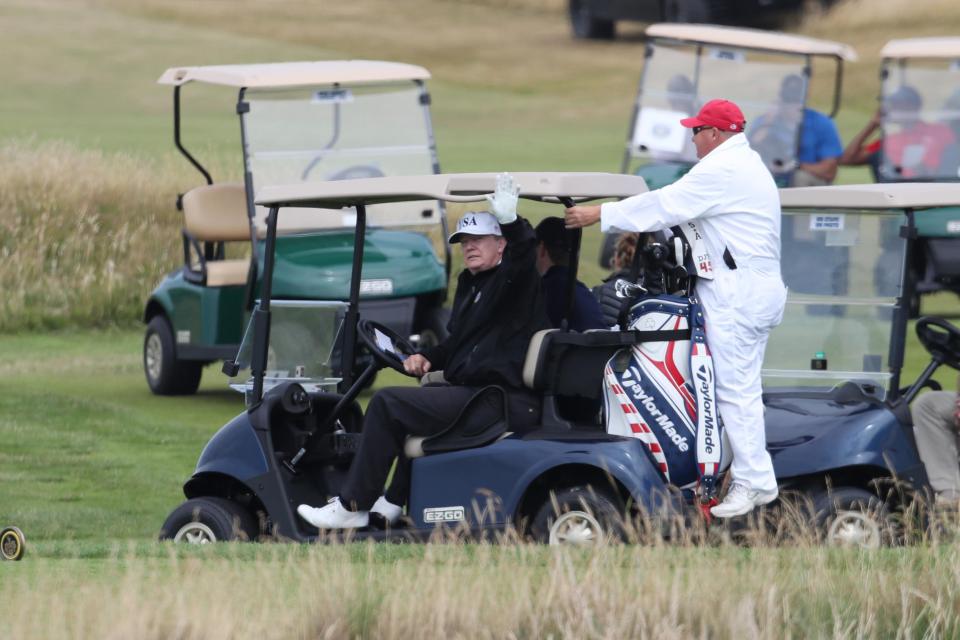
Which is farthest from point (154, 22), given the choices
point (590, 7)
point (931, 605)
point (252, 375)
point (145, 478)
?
point (931, 605)

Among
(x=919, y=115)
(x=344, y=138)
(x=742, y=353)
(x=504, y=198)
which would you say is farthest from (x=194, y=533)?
(x=919, y=115)

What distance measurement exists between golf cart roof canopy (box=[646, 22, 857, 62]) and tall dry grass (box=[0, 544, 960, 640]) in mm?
9576

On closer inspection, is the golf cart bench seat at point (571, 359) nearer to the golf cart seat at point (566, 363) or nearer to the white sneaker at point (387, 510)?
the golf cart seat at point (566, 363)

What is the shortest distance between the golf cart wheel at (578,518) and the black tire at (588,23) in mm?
26864

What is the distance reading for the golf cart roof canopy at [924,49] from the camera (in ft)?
48.4

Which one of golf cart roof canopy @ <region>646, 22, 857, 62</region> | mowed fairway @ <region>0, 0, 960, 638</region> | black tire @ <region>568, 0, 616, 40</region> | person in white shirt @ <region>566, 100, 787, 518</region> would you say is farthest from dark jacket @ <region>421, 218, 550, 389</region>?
black tire @ <region>568, 0, 616, 40</region>

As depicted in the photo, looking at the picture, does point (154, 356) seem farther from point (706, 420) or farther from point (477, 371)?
point (706, 420)

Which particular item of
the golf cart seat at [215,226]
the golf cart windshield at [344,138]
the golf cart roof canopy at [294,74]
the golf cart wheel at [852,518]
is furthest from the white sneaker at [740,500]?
the golf cart roof canopy at [294,74]

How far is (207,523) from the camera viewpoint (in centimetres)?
743

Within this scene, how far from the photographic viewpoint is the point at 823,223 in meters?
7.56

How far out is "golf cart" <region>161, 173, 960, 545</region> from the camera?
22.6 ft

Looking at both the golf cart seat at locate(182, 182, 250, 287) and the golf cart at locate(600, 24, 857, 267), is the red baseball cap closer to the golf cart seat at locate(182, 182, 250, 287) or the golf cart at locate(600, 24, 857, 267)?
the golf cart seat at locate(182, 182, 250, 287)

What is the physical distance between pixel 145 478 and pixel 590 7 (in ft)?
80.1

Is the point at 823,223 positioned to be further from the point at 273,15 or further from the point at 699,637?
the point at 273,15
